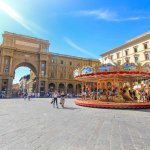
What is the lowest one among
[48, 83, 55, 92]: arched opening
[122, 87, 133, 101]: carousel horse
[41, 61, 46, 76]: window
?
[122, 87, 133, 101]: carousel horse

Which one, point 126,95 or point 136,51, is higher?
point 136,51

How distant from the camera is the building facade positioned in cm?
3161

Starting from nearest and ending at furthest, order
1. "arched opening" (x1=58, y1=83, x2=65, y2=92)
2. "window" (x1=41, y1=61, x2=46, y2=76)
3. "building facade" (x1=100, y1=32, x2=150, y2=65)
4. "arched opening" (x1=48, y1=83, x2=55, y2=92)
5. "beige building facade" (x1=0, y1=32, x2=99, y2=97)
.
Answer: "building facade" (x1=100, y1=32, x2=150, y2=65) < "beige building facade" (x1=0, y1=32, x2=99, y2=97) < "window" (x1=41, y1=61, x2=46, y2=76) < "arched opening" (x1=48, y1=83, x2=55, y2=92) < "arched opening" (x1=58, y1=83, x2=65, y2=92)

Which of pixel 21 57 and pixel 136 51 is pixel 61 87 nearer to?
pixel 21 57

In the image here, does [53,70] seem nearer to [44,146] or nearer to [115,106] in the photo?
[115,106]

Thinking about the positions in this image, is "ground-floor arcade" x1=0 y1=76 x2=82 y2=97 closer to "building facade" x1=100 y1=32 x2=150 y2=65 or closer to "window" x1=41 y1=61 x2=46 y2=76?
"window" x1=41 y1=61 x2=46 y2=76

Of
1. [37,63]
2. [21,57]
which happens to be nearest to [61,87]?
[37,63]

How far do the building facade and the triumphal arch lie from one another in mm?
19718

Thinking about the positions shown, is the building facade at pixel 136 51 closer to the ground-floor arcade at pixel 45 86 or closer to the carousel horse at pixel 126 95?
the carousel horse at pixel 126 95

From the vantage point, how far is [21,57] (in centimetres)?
4175

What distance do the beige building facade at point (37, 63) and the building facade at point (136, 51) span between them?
16.6 metres

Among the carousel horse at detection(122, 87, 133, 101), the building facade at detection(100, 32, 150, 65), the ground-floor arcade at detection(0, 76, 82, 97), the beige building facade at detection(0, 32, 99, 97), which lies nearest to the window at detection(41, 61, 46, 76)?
the beige building facade at detection(0, 32, 99, 97)

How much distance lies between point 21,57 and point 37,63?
505 cm

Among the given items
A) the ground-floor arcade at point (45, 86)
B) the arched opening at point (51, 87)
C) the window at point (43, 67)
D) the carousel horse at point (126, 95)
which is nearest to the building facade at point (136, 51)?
the carousel horse at point (126, 95)
